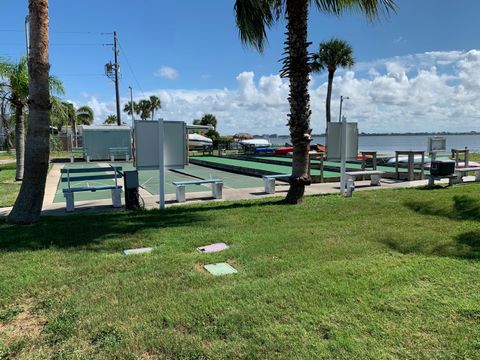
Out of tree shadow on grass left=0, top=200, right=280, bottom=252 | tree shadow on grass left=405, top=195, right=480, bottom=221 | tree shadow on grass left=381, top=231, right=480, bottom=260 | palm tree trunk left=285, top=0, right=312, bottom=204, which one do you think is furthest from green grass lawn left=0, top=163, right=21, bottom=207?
tree shadow on grass left=405, top=195, right=480, bottom=221

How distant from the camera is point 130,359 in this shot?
2.80 meters

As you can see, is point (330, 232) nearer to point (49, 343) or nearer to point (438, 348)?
point (438, 348)

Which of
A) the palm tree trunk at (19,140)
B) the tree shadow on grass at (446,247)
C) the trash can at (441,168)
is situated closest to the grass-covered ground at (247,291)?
the tree shadow on grass at (446,247)

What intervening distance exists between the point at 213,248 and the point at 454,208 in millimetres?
5110

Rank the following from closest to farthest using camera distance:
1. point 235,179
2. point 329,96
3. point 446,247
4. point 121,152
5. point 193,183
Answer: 1. point 446,247
2. point 193,183
3. point 235,179
4. point 121,152
5. point 329,96

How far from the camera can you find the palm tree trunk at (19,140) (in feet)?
46.8

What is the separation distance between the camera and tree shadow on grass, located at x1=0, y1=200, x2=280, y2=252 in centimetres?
566

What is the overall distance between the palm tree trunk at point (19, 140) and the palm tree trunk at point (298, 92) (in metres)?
10.2

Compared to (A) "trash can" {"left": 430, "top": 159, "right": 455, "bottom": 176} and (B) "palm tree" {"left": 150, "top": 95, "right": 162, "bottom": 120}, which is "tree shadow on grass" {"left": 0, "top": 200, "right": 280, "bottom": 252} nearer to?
(A) "trash can" {"left": 430, "top": 159, "right": 455, "bottom": 176}

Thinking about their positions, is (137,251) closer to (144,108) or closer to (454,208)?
(454,208)

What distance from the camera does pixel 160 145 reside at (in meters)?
8.78

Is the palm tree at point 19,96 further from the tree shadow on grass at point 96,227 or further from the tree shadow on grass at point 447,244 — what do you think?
the tree shadow on grass at point 447,244

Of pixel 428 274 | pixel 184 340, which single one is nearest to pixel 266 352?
pixel 184 340

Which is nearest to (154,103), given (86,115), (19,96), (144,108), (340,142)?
(144,108)
